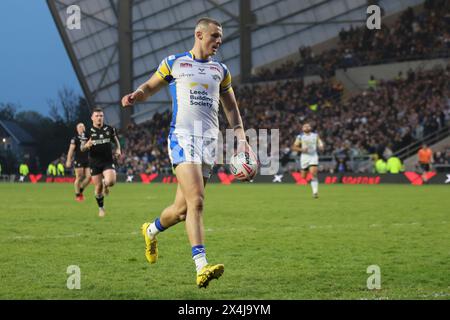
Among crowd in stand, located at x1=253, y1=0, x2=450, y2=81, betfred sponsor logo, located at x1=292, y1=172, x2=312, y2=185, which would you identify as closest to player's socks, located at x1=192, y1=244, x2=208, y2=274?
betfred sponsor logo, located at x1=292, y1=172, x2=312, y2=185

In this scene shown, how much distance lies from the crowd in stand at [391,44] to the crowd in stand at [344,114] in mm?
1971

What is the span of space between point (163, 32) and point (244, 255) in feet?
174

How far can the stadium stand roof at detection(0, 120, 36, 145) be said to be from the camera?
108 meters

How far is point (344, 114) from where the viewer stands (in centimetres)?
4669

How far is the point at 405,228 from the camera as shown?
A: 14023mm

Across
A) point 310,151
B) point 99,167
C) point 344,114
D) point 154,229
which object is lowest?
point 154,229

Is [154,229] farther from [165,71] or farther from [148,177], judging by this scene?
[148,177]

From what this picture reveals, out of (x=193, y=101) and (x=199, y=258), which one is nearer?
(x=199, y=258)

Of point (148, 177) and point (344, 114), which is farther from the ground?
point (344, 114)

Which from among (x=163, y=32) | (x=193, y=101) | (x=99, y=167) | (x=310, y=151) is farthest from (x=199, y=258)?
(x=163, y=32)

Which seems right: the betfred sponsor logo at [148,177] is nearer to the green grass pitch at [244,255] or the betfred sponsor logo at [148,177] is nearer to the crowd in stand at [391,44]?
the crowd in stand at [391,44]

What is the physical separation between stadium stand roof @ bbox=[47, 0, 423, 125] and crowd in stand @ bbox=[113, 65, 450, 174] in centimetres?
502

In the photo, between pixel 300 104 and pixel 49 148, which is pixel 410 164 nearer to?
pixel 300 104

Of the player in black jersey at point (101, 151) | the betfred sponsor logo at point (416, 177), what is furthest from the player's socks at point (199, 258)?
the betfred sponsor logo at point (416, 177)
